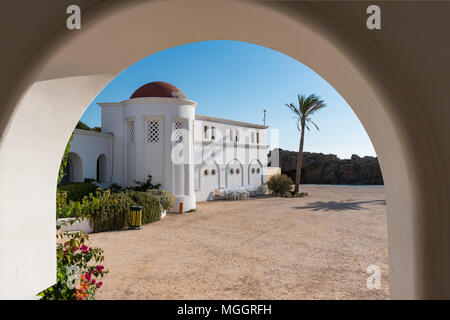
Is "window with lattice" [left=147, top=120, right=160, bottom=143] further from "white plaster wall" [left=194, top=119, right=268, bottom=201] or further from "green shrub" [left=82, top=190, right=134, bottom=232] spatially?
"green shrub" [left=82, top=190, right=134, bottom=232]

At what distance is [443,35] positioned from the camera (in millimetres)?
1266

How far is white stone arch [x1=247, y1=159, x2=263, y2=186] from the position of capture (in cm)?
2020

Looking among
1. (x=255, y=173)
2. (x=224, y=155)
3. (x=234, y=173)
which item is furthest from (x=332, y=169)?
(x=224, y=155)

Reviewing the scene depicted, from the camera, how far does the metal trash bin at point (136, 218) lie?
365 inches

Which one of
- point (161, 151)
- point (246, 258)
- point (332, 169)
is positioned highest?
point (161, 151)

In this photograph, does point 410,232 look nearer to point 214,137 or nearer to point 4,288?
point 4,288

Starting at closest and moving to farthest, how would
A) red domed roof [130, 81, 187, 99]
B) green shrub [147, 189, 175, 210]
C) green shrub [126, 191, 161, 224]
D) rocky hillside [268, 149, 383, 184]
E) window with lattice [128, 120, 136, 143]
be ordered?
green shrub [126, 191, 161, 224]
green shrub [147, 189, 175, 210]
red domed roof [130, 81, 187, 99]
window with lattice [128, 120, 136, 143]
rocky hillside [268, 149, 383, 184]

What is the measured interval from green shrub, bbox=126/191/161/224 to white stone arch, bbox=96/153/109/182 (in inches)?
166

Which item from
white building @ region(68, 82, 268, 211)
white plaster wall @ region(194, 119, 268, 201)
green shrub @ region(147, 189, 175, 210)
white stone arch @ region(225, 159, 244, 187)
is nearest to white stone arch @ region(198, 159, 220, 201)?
white plaster wall @ region(194, 119, 268, 201)

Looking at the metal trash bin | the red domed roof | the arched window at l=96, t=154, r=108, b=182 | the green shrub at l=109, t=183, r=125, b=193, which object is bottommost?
the metal trash bin

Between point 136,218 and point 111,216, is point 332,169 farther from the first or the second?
point 111,216

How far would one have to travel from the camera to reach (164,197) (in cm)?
1155

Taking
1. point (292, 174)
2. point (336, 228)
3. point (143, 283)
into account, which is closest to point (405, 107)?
point (143, 283)

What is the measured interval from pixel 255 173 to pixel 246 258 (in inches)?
582
